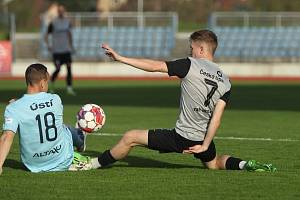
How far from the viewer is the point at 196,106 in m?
9.78

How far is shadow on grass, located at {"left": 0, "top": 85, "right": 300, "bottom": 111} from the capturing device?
21.7 meters

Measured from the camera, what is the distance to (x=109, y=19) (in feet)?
132

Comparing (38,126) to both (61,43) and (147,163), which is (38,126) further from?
(61,43)

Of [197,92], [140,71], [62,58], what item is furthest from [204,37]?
[140,71]

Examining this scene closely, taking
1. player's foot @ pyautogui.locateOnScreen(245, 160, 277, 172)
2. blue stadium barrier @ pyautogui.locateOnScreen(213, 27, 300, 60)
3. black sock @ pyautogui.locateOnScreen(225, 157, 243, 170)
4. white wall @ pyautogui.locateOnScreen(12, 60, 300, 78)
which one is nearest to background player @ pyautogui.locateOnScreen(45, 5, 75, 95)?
white wall @ pyautogui.locateOnScreen(12, 60, 300, 78)

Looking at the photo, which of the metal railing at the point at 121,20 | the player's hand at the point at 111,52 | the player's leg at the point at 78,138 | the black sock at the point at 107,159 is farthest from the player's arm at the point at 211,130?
the metal railing at the point at 121,20

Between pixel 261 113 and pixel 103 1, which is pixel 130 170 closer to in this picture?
pixel 261 113

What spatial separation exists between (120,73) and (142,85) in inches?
261

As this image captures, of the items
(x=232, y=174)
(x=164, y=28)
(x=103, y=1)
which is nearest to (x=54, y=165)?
(x=232, y=174)

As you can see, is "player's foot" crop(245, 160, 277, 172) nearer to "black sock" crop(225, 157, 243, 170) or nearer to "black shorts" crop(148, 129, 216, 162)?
"black sock" crop(225, 157, 243, 170)

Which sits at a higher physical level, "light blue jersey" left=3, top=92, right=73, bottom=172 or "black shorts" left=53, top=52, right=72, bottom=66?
"light blue jersey" left=3, top=92, right=73, bottom=172

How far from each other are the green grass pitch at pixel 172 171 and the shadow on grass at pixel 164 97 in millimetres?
1018

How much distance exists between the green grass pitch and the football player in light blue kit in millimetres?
170

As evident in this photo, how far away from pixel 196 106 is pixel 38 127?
66.2 inches
